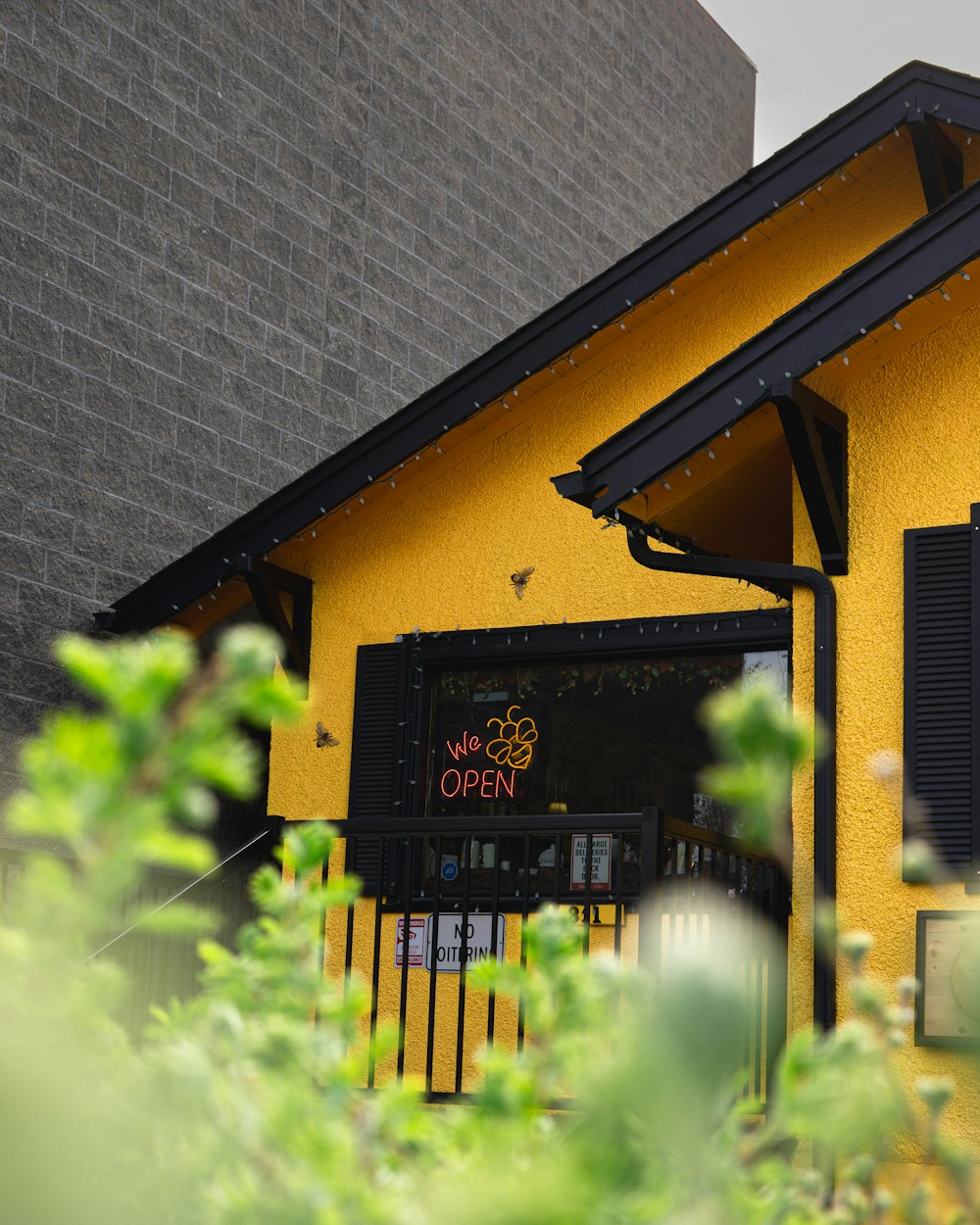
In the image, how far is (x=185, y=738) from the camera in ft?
2.62

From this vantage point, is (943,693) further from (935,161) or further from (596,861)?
(935,161)

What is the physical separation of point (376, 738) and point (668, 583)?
1.49m

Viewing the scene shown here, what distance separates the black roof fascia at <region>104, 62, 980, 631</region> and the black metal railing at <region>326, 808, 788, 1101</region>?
1.43 metres

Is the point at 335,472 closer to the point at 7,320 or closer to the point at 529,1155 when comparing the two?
the point at 7,320

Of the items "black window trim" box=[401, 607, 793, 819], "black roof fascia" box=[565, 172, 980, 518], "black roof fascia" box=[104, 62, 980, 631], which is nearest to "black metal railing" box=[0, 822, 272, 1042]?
"black window trim" box=[401, 607, 793, 819]

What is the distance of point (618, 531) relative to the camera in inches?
276

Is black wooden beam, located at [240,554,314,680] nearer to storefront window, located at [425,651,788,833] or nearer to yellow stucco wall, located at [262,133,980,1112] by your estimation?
yellow stucco wall, located at [262,133,980,1112]

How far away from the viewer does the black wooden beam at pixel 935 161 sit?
6.45m

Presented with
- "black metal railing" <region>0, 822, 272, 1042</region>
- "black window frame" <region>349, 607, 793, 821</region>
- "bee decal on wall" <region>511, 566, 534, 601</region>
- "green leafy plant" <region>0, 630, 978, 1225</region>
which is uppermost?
"bee decal on wall" <region>511, 566, 534, 601</region>

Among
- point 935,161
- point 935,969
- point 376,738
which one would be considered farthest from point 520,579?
point 935,969

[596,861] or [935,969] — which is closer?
[935,969]

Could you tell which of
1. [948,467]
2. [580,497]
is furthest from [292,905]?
[948,467]

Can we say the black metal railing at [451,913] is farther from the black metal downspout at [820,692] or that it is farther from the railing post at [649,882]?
the railing post at [649,882]

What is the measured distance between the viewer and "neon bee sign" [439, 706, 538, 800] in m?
7.09
